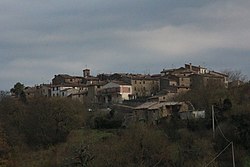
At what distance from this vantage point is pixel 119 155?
29594 mm

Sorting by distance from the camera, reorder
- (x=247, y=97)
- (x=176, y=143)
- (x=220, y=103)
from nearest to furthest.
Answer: (x=176, y=143) < (x=220, y=103) < (x=247, y=97)

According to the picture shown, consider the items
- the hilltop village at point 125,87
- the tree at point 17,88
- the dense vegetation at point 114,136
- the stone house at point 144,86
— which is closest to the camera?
the dense vegetation at point 114,136

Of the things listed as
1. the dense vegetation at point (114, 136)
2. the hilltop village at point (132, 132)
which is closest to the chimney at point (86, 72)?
the hilltop village at point (132, 132)

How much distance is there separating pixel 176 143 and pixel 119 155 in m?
4.11

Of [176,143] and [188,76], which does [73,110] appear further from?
Result: [188,76]

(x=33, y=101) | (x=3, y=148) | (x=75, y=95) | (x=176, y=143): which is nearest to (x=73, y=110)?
(x=33, y=101)

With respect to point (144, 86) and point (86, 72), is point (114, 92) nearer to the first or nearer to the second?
point (144, 86)

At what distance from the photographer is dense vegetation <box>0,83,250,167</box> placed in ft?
95.8

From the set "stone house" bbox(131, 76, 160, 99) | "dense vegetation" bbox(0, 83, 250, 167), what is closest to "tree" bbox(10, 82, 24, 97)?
"stone house" bbox(131, 76, 160, 99)

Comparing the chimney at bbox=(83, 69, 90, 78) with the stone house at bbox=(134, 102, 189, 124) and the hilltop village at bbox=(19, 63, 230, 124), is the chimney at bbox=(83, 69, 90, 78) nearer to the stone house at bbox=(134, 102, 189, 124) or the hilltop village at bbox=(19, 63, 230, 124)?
the hilltop village at bbox=(19, 63, 230, 124)

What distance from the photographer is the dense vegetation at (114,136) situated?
2920cm

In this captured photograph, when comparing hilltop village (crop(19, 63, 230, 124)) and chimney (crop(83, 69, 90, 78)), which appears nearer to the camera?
hilltop village (crop(19, 63, 230, 124))

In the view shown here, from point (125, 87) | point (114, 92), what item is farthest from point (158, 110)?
point (125, 87)

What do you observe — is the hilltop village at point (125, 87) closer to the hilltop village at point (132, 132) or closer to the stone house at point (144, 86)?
the stone house at point (144, 86)
